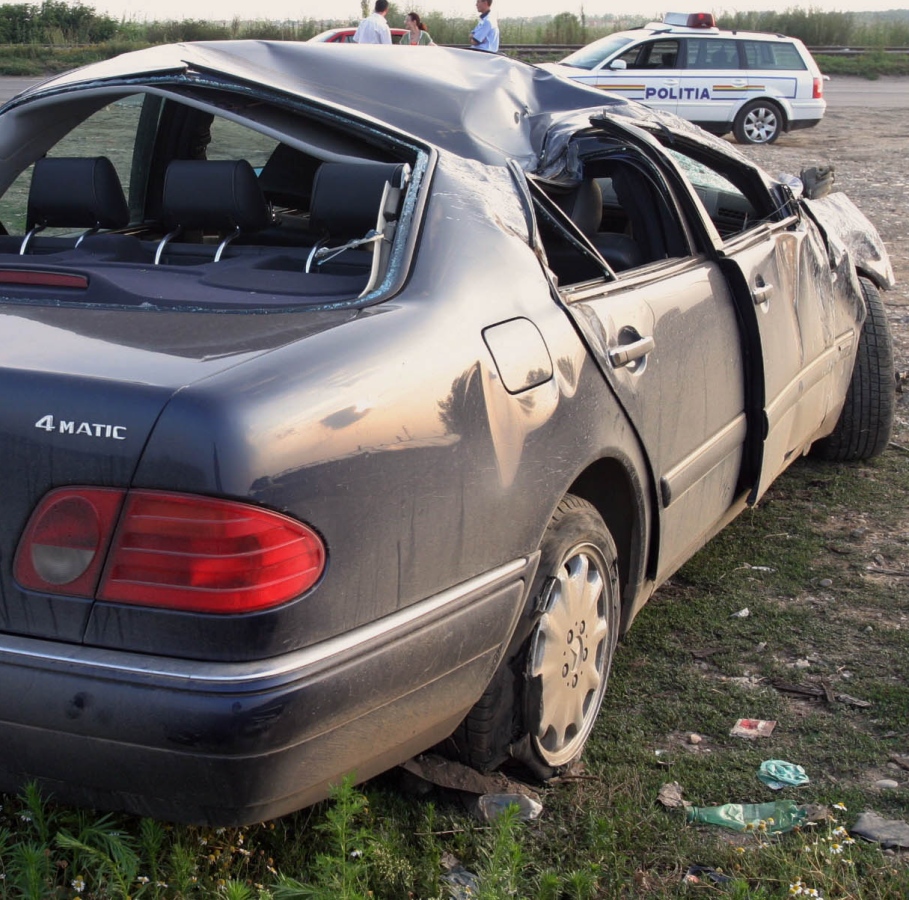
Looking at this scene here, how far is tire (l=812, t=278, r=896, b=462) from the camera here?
5.04 metres

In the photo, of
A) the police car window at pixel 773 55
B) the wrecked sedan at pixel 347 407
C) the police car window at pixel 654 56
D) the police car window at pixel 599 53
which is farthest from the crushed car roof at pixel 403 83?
the police car window at pixel 773 55

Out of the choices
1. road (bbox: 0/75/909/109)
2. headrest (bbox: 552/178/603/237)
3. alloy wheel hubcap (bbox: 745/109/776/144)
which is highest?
headrest (bbox: 552/178/603/237)

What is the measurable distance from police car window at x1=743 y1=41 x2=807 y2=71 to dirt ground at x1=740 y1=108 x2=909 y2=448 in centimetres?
117

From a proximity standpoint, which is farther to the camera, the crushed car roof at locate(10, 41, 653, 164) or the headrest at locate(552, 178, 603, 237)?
the headrest at locate(552, 178, 603, 237)

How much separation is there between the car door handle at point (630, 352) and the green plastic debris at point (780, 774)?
3.41 ft

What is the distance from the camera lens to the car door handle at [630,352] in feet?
9.36

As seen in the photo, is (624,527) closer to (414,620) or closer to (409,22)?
(414,620)

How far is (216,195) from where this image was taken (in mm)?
3150

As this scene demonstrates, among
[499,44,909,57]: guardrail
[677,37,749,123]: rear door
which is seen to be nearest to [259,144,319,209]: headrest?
[677,37,749,123]: rear door

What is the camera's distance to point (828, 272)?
454cm

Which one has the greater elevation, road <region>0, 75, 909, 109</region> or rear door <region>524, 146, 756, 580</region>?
rear door <region>524, 146, 756, 580</region>

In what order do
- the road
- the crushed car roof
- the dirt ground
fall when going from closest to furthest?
the crushed car roof, the dirt ground, the road

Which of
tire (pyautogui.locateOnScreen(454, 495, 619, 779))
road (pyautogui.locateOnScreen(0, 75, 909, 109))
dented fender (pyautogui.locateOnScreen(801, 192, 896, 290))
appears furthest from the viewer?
road (pyautogui.locateOnScreen(0, 75, 909, 109))

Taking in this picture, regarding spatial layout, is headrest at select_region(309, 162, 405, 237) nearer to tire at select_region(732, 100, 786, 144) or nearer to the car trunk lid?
the car trunk lid
